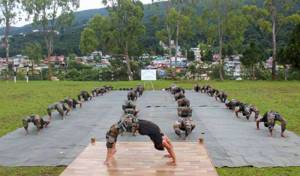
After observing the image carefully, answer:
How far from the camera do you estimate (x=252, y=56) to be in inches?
1287

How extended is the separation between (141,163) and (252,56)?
86.7 ft

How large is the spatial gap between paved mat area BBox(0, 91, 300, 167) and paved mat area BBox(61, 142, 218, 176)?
42 cm

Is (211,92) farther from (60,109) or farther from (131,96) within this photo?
(60,109)

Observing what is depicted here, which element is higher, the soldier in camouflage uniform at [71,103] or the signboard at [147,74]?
the signboard at [147,74]

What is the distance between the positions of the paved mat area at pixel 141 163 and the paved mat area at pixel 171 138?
423mm

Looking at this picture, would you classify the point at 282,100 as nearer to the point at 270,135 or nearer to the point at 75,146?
the point at 270,135

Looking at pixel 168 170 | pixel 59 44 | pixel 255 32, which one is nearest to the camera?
pixel 168 170

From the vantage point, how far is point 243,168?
7750mm

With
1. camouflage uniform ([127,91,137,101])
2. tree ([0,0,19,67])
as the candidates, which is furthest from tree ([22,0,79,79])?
camouflage uniform ([127,91,137,101])

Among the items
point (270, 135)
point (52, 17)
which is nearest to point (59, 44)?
point (52, 17)

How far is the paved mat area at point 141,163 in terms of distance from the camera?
22.5ft

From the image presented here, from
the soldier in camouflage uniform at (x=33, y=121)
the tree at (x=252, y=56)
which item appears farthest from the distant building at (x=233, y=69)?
the soldier in camouflage uniform at (x=33, y=121)

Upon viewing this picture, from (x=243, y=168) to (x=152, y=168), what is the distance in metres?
1.57

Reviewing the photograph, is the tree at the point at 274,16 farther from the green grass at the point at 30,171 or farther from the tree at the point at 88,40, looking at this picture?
the green grass at the point at 30,171
